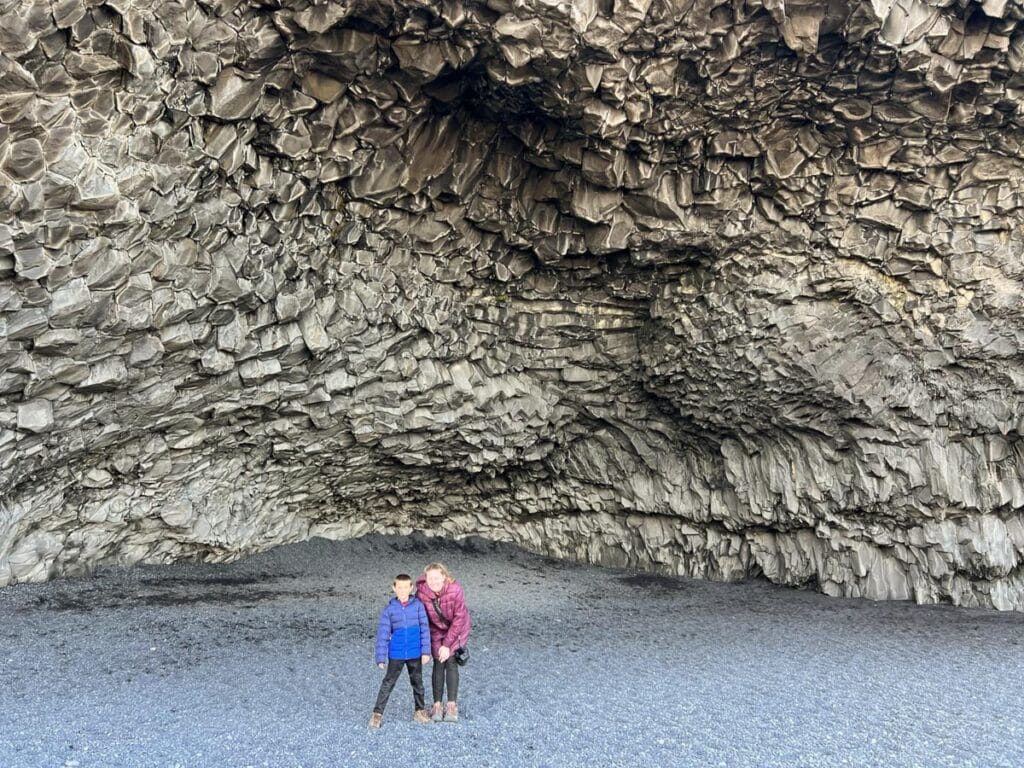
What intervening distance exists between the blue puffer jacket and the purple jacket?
141 mm

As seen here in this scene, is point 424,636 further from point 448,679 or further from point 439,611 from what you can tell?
point 448,679

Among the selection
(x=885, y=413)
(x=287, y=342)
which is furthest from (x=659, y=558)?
(x=287, y=342)

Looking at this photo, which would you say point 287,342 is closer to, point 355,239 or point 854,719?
point 355,239

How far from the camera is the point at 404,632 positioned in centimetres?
543

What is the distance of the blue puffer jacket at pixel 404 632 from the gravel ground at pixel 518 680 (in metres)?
0.69

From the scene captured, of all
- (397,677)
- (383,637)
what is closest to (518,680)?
(397,677)

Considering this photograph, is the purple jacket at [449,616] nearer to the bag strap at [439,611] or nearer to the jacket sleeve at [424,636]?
the bag strap at [439,611]

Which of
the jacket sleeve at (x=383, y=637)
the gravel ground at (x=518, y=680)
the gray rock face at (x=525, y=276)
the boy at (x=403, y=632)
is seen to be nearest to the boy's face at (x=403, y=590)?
the boy at (x=403, y=632)

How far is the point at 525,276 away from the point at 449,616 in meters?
9.07

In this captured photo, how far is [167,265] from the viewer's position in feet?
32.0

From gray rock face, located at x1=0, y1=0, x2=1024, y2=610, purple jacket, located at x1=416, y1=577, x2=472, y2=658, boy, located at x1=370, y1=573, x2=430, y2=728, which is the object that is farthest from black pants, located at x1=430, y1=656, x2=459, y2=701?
gray rock face, located at x1=0, y1=0, x2=1024, y2=610

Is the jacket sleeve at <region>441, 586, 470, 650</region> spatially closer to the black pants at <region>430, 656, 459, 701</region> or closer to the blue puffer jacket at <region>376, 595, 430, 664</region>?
the blue puffer jacket at <region>376, 595, 430, 664</region>

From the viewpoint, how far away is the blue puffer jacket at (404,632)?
17.8ft

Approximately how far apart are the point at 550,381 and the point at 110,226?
873cm
